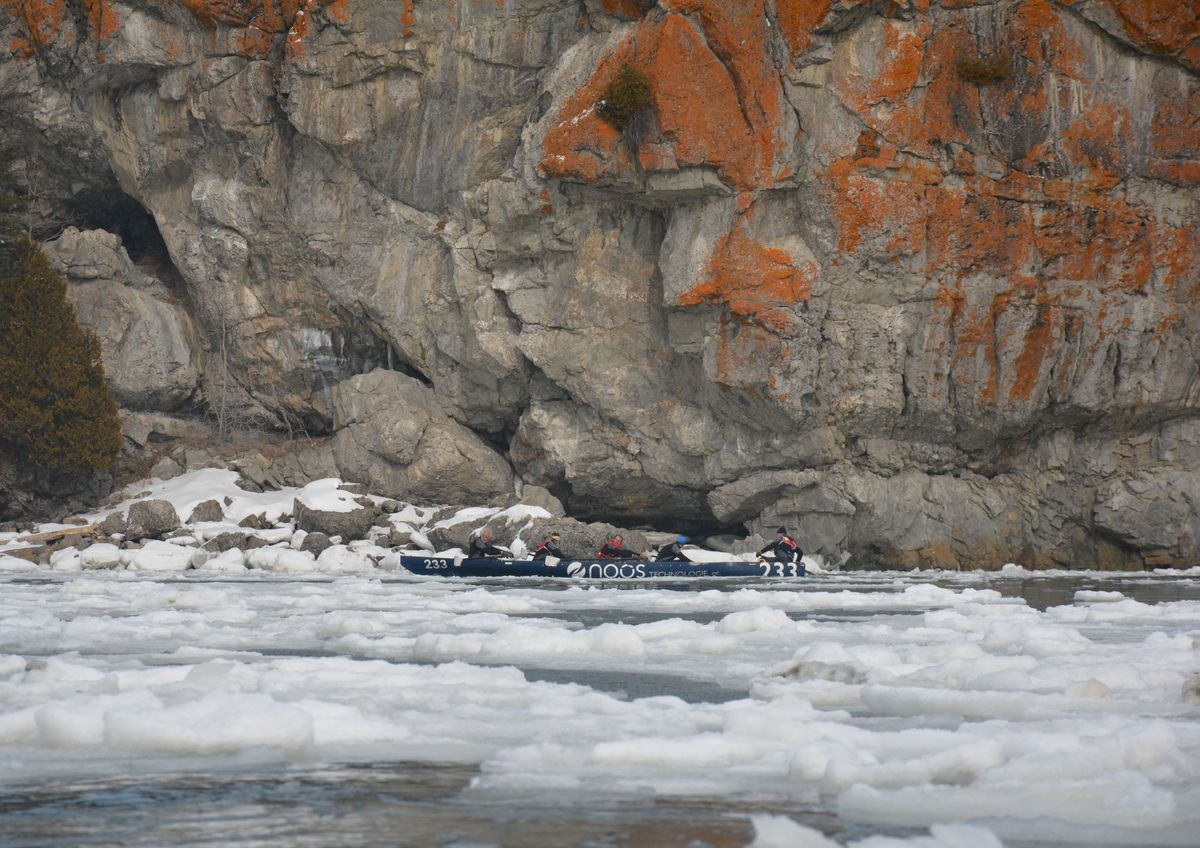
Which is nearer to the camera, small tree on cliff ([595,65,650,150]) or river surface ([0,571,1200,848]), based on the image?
river surface ([0,571,1200,848])

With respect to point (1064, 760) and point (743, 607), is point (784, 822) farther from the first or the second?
point (743, 607)

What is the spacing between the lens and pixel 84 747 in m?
6.16

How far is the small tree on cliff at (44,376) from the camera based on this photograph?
30.9 metres

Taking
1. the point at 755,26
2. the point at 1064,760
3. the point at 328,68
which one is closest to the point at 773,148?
the point at 755,26

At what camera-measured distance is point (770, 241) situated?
2856cm

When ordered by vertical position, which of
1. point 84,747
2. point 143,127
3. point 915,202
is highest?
point 143,127

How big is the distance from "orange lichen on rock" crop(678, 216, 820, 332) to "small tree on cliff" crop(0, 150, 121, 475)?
16.2 m

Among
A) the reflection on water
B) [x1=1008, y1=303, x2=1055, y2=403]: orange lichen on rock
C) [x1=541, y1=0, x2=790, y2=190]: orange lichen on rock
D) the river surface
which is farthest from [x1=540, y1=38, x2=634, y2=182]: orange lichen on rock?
the reflection on water

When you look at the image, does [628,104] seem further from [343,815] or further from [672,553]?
[343,815]

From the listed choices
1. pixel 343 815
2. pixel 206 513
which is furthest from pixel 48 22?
pixel 343 815

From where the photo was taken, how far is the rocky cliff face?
2795 cm

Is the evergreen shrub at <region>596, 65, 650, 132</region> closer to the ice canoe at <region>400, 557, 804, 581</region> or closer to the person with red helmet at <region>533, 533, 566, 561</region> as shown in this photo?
the person with red helmet at <region>533, 533, 566, 561</region>

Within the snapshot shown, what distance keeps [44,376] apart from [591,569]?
16.1 meters

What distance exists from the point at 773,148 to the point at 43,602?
18.9 meters
